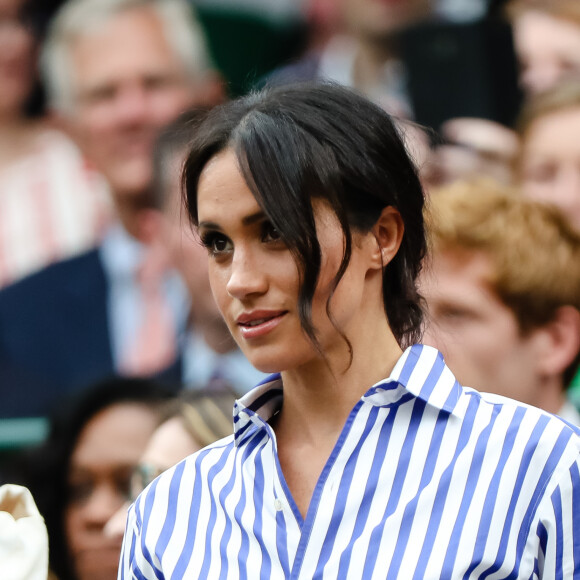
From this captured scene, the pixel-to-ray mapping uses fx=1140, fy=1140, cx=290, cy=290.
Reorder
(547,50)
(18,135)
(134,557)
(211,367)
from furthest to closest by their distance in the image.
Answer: (18,135) < (547,50) < (211,367) < (134,557)

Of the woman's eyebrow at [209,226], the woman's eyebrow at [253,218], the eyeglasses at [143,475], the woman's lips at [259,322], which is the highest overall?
the woman's eyebrow at [253,218]

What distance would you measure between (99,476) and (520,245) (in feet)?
4.23

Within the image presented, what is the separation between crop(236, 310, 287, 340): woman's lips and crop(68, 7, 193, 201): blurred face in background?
2783 millimetres

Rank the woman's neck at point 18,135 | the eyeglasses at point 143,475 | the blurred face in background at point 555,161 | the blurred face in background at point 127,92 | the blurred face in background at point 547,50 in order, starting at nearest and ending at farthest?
the eyeglasses at point 143,475, the blurred face in background at point 555,161, the blurred face in background at point 547,50, the blurred face in background at point 127,92, the woman's neck at point 18,135

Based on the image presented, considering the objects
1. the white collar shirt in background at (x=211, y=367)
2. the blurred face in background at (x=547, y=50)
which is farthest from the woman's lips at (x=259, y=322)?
the blurred face in background at (x=547, y=50)

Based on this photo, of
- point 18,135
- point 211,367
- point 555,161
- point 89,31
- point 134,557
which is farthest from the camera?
point 18,135

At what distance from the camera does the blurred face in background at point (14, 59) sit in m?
4.71

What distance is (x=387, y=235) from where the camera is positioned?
66.3 inches

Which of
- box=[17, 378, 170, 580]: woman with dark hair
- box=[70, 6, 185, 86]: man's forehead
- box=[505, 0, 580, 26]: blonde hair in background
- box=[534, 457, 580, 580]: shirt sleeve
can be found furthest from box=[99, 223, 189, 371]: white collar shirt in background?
box=[534, 457, 580, 580]: shirt sleeve

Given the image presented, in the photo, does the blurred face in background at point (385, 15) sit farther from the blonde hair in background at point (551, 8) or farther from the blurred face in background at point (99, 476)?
the blurred face in background at point (99, 476)

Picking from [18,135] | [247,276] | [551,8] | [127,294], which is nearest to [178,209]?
[127,294]

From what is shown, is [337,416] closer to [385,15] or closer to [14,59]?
[385,15]

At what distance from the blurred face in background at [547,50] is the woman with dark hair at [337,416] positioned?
2403 mm

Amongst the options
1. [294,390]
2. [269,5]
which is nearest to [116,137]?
[269,5]
